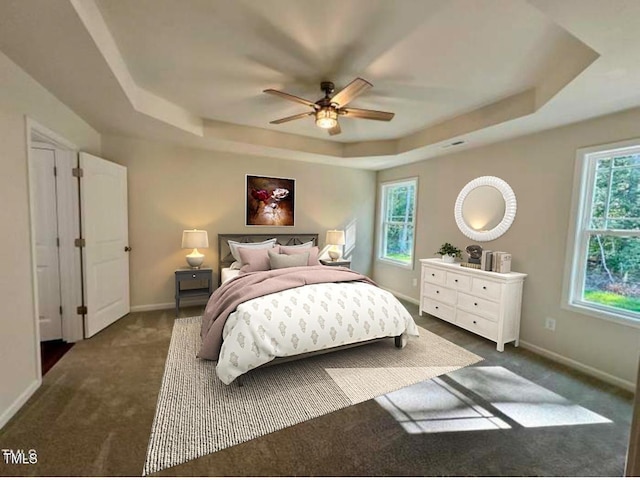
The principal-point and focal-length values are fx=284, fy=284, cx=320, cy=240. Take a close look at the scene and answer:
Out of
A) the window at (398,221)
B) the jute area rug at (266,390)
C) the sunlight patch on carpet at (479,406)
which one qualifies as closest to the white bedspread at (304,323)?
the jute area rug at (266,390)

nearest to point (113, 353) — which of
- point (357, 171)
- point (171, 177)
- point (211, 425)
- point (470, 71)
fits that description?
point (211, 425)

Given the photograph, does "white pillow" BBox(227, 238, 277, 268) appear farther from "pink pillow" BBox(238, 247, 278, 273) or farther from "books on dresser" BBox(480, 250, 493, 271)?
"books on dresser" BBox(480, 250, 493, 271)

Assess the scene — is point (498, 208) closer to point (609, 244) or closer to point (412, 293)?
point (609, 244)

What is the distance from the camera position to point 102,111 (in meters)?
2.96

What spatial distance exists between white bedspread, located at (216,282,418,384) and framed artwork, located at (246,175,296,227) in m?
2.24

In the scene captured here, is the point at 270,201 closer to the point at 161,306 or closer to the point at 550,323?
the point at 161,306

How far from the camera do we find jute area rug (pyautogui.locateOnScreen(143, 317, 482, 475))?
1.81 m

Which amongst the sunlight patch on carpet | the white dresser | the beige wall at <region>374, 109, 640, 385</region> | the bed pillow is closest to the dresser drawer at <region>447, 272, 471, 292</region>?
the white dresser

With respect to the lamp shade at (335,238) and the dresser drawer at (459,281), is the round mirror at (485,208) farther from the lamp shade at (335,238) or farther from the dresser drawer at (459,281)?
the lamp shade at (335,238)

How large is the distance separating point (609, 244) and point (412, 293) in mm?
2719

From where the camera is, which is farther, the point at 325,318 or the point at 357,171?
the point at 357,171

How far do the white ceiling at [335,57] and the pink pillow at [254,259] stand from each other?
5.68ft

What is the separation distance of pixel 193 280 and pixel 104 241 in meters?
1.30

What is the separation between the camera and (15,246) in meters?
2.05
